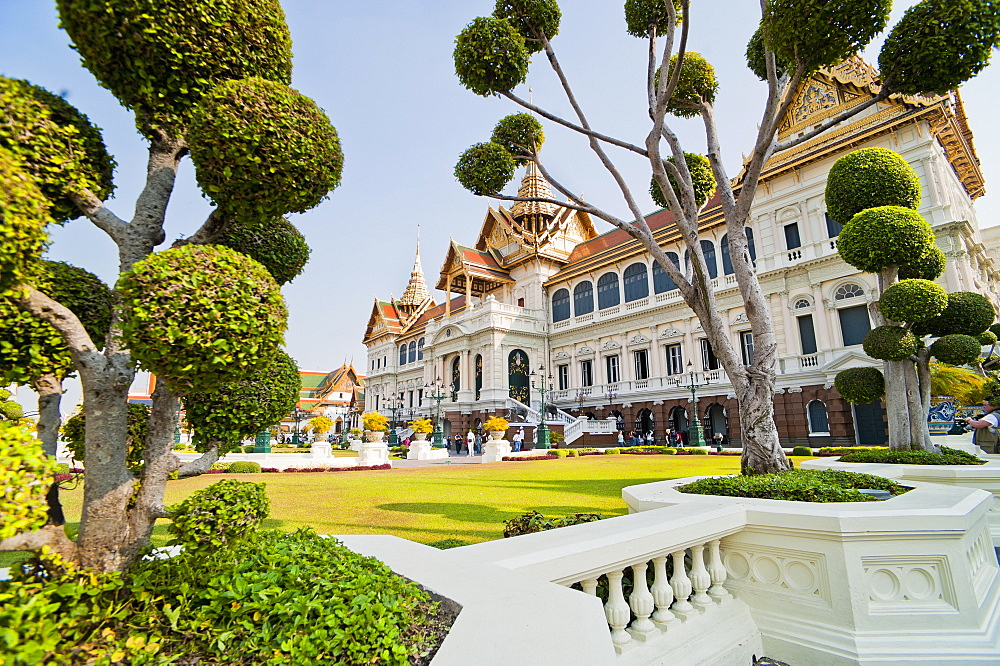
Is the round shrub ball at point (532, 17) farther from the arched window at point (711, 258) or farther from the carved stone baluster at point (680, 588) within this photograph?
the arched window at point (711, 258)

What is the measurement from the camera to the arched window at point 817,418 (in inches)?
853

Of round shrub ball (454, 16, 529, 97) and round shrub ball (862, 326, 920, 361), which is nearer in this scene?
round shrub ball (454, 16, 529, 97)

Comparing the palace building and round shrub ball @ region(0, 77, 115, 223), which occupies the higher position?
the palace building

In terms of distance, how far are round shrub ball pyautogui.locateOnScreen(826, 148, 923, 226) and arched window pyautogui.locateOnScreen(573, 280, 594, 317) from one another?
77.8ft

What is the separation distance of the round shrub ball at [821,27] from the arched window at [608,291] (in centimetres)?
2631

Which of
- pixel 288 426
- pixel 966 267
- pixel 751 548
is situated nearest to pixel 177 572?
pixel 751 548

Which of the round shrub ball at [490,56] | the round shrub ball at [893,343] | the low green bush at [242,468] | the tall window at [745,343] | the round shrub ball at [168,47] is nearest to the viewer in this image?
the round shrub ball at [168,47]

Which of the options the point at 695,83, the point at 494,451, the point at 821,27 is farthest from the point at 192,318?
the point at 494,451

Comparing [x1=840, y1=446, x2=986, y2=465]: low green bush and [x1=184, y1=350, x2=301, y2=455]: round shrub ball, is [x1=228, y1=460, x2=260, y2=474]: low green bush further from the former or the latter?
[x1=840, y1=446, x2=986, y2=465]: low green bush

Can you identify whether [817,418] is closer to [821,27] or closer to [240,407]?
[821,27]

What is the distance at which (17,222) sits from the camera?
6.08 ft

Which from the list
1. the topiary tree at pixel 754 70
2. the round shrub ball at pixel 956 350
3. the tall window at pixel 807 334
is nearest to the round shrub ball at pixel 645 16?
the topiary tree at pixel 754 70

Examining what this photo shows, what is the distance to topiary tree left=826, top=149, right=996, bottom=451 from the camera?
28.3 ft

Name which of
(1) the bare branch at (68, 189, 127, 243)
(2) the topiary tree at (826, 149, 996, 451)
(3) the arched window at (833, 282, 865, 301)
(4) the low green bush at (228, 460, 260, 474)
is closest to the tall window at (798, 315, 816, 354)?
(3) the arched window at (833, 282, 865, 301)
